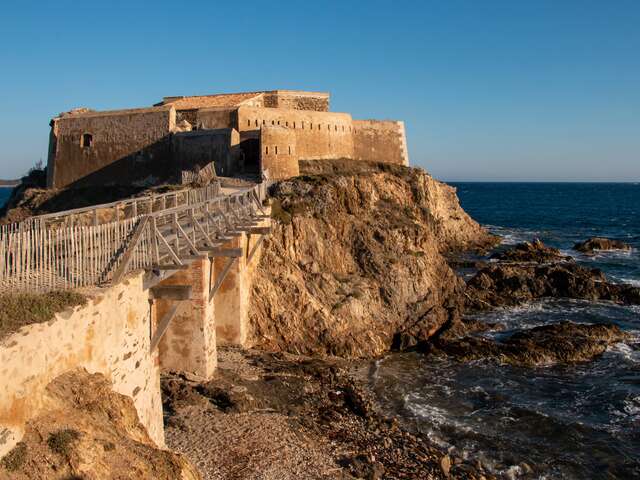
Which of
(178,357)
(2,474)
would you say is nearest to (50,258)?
(2,474)

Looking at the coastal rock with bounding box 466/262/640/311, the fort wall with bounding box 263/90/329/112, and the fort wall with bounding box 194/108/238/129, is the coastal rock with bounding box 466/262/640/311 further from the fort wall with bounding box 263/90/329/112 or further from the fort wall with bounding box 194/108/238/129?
the fort wall with bounding box 194/108/238/129

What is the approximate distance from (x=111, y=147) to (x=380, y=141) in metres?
19.3

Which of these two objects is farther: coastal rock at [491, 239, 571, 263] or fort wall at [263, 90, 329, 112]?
coastal rock at [491, 239, 571, 263]

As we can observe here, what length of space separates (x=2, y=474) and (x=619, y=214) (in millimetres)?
91108

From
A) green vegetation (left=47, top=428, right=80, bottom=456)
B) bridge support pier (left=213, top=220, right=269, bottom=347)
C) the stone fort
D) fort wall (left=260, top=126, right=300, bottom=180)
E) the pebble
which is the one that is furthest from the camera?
the stone fort

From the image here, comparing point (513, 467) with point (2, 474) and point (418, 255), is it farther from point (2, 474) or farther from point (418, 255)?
point (418, 255)

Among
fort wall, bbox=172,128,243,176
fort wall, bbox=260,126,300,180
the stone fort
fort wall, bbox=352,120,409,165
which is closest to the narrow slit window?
the stone fort

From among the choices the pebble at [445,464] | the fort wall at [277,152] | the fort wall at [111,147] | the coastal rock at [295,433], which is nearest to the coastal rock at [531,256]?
the fort wall at [277,152]

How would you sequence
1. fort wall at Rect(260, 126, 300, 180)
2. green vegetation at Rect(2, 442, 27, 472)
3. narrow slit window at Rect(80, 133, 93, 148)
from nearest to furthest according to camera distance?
green vegetation at Rect(2, 442, 27, 472) < fort wall at Rect(260, 126, 300, 180) < narrow slit window at Rect(80, 133, 93, 148)

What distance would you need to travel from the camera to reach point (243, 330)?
19.4 m

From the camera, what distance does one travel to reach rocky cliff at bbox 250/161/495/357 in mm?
21328

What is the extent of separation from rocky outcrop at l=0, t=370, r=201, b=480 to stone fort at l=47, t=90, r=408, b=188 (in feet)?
70.6

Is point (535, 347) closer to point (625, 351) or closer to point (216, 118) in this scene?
point (625, 351)

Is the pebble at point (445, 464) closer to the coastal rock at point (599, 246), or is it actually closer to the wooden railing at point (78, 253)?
the wooden railing at point (78, 253)
